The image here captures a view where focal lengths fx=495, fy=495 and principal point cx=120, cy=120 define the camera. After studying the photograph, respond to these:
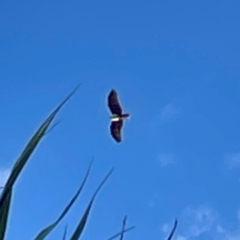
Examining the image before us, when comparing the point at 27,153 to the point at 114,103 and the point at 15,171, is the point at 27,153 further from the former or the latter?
the point at 114,103

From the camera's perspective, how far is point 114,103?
0.89m

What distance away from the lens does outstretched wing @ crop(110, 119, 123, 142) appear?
3.18 feet

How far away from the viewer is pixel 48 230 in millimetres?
567

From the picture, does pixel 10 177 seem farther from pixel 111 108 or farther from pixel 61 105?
pixel 111 108

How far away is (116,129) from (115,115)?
139mm

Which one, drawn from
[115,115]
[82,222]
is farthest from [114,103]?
[82,222]

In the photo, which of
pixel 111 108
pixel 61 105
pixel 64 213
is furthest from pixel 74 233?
pixel 111 108

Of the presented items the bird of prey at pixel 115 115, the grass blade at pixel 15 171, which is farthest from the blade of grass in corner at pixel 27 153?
the bird of prey at pixel 115 115

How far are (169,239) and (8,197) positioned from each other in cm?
19

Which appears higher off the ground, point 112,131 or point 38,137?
point 112,131

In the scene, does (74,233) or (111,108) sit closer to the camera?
(74,233)

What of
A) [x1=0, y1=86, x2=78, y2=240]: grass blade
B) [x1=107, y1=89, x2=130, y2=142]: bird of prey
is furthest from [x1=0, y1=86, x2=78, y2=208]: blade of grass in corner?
[x1=107, y1=89, x2=130, y2=142]: bird of prey

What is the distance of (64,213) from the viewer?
578 millimetres

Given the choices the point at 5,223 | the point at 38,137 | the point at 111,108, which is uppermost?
the point at 111,108
